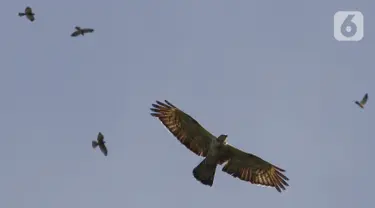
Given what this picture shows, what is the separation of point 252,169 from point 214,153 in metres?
1.58

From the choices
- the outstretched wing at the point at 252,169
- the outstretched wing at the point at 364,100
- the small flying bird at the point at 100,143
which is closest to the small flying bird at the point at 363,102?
the outstretched wing at the point at 364,100

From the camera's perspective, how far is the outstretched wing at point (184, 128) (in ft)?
153

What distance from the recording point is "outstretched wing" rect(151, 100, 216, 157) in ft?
153

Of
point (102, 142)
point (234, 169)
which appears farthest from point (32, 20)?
point (234, 169)

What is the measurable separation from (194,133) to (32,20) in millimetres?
5842

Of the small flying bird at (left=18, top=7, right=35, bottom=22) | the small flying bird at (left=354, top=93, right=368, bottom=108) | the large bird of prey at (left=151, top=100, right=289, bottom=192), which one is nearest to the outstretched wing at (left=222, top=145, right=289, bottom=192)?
the large bird of prey at (left=151, top=100, right=289, bottom=192)

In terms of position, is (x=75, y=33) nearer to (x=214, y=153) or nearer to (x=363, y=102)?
(x=214, y=153)

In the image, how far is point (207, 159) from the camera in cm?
4616

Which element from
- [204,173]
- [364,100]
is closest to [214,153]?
[204,173]

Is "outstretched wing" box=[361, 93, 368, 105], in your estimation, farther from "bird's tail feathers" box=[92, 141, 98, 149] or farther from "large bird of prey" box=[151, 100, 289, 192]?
"bird's tail feathers" box=[92, 141, 98, 149]

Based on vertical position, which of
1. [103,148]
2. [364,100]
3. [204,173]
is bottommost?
[204,173]

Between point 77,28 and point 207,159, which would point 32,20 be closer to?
point 77,28

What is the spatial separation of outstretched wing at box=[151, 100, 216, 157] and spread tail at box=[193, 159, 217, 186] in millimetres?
622

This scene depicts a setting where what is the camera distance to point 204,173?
150ft
